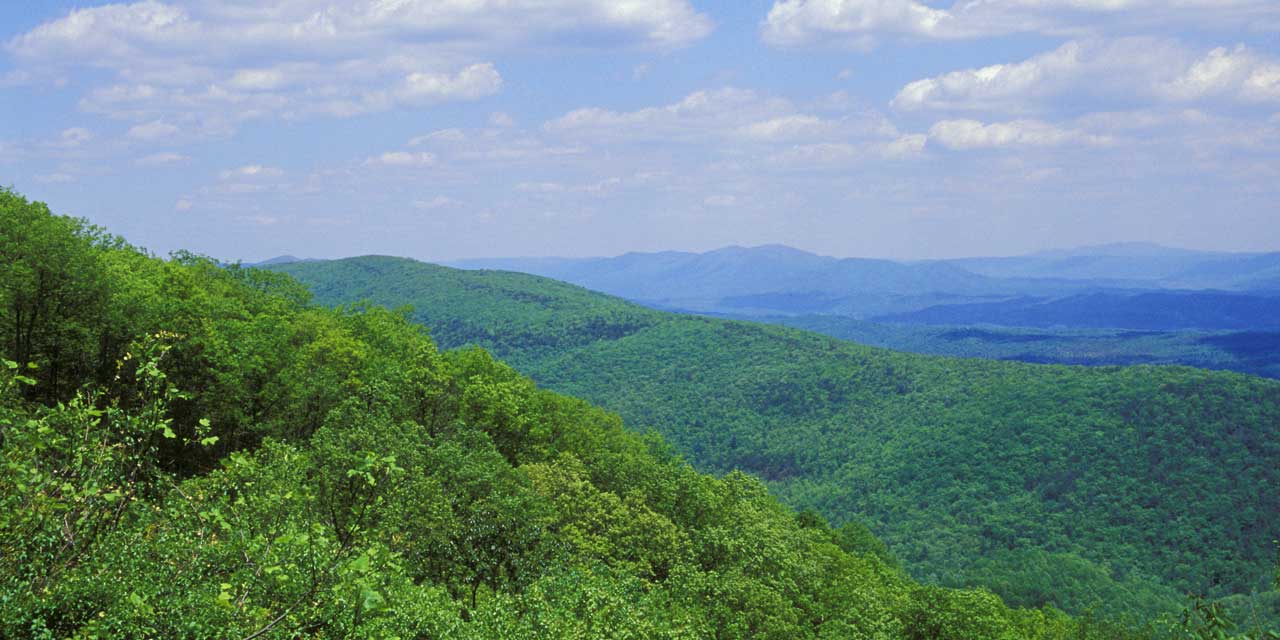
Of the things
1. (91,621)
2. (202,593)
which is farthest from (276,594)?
(91,621)

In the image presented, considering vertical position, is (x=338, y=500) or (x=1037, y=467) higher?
(x=338, y=500)

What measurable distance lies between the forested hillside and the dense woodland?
2656 inches

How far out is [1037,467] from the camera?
147500mm

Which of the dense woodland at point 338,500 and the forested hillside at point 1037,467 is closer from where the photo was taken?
the dense woodland at point 338,500

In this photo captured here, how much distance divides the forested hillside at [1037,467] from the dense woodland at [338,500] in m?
67.5

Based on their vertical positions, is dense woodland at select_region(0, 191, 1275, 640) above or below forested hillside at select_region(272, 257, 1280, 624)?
above

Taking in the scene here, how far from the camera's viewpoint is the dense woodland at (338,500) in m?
12.4

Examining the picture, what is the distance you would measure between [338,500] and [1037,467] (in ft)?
468

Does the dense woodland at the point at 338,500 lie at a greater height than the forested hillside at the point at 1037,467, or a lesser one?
greater

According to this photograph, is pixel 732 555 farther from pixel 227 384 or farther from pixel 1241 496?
pixel 1241 496

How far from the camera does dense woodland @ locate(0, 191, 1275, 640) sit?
40.6ft

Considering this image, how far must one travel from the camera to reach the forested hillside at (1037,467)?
11581 cm

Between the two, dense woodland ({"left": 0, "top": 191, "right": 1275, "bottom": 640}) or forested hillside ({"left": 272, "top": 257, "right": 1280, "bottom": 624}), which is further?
forested hillside ({"left": 272, "top": 257, "right": 1280, "bottom": 624})

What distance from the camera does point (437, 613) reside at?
2233cm
